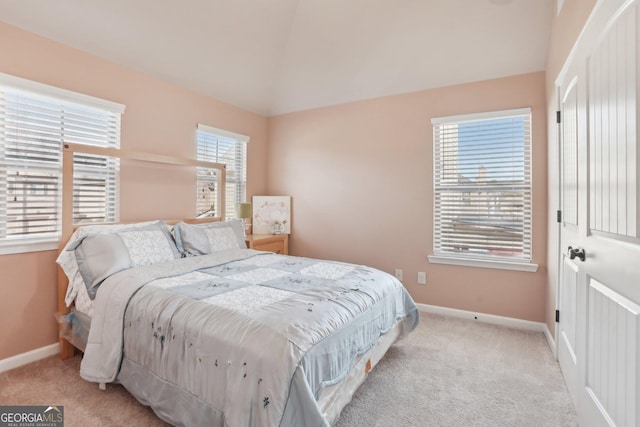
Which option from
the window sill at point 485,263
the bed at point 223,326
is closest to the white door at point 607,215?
the bed at point 223,326

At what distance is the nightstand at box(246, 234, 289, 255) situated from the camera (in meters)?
3.69

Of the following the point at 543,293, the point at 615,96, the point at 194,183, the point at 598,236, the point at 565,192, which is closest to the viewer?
the point at 615,96

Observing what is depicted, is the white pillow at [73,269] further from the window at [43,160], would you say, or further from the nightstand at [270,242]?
the nightstand at [270,242]

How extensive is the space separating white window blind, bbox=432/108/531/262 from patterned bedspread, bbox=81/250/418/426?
1.32m

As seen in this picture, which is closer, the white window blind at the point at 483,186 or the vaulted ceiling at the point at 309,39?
the vaulted ceiling at the point at 309,39

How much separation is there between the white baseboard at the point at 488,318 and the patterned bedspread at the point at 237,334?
3.90 feet

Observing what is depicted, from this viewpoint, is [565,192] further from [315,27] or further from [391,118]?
[315,27]

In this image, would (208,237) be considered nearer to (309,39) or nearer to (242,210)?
(242,210)

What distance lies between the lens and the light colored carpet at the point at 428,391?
1.76 metres

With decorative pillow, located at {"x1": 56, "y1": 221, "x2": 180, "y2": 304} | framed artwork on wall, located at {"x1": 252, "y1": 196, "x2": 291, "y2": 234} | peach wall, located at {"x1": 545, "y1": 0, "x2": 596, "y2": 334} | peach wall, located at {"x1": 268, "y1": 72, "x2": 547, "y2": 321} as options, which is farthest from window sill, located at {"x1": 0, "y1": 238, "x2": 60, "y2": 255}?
peach wall, located at {"x1": 545, "y1": 0, "x2": 596, "y2": 334}

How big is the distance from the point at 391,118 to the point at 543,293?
2.33 meters

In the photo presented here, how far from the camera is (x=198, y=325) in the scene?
5.05 ft

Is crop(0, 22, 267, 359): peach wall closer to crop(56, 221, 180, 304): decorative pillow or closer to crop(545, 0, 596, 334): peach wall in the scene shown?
crop(56, 221, 180, 304): decorative pillow

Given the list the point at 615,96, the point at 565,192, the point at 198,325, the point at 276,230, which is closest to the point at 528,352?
the point at 565,192
